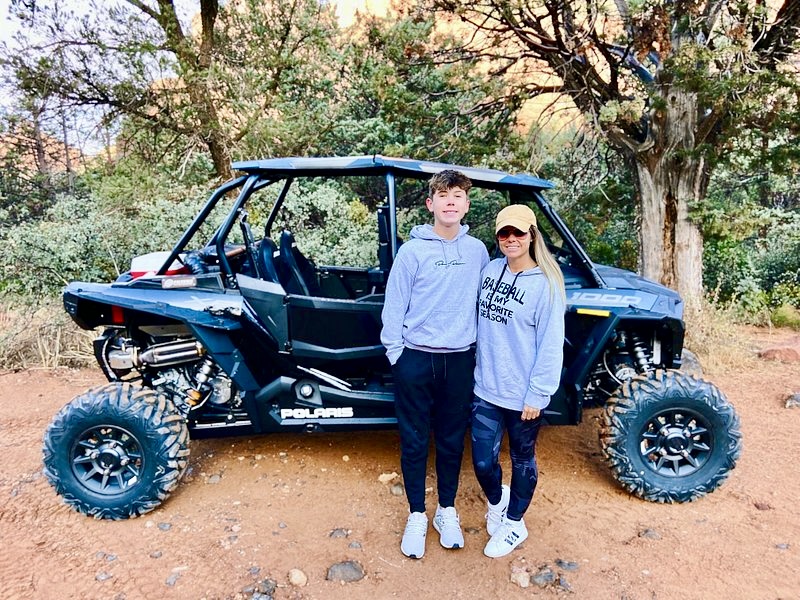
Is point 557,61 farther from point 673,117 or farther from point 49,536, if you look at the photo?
point 49,536

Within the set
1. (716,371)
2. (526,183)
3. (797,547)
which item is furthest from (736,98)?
(797,547)

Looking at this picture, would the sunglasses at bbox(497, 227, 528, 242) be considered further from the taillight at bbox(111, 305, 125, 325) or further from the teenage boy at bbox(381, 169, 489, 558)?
the taillight at bbox(111, 305, 125, 325)

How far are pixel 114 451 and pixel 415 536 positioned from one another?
6.08 ft

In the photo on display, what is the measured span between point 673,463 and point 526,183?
6.48 ft

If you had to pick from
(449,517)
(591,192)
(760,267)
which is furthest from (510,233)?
(760,267)

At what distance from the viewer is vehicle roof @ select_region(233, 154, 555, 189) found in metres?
3.38

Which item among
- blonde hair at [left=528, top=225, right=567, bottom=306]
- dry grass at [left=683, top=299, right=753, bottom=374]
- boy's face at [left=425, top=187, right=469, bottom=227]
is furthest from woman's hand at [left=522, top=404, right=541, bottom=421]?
dry grass at [left=683, top=299, right=753, bottom=374]

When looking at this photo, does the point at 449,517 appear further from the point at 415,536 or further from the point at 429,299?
the point at 429,299

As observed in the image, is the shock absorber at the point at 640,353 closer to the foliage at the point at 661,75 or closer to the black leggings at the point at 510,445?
the black leggings at the point at 510,445

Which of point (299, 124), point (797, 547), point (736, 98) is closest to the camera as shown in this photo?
point (797, 547)

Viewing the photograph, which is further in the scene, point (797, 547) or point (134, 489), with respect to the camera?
point (134, 489)

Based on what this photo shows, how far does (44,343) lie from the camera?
6.84 meters

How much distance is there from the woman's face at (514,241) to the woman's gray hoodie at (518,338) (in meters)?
0.11

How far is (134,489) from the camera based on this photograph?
3420mm
